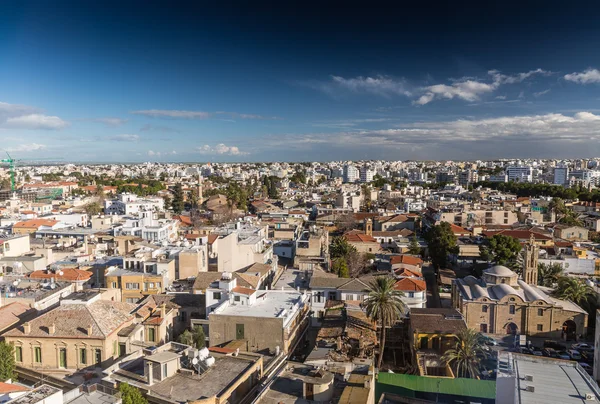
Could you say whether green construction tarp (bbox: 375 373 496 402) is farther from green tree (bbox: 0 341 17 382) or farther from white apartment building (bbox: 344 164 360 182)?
white apartment building (bbox: 344 164 360 182)

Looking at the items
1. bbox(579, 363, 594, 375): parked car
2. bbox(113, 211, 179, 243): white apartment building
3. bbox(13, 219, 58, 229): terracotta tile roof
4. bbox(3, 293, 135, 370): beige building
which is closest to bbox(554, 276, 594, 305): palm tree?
bbox(579, 363, 594, 375): parked car

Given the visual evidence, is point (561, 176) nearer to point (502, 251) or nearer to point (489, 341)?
point (502, 251)

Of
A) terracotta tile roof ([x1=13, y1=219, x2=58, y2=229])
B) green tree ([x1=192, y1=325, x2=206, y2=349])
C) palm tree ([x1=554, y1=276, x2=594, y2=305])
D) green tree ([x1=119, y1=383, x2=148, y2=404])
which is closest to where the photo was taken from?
green tree ([x1=119, y1=383, x2=148, y2=404])

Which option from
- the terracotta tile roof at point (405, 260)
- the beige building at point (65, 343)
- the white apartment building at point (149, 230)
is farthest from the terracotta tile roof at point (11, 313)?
the terracotta tile roof at point (405, 260)

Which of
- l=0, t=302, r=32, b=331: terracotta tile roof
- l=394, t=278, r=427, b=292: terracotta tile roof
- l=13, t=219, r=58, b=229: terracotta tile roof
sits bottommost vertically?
l=394, t=278, r=427, b=292: terracotta tile roof

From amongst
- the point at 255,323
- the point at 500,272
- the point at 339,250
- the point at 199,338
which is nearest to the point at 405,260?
the point at 339,250

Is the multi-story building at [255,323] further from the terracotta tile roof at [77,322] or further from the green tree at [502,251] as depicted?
the green tree at [502,251]

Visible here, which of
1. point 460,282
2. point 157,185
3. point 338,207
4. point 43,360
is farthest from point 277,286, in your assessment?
point 157,185
